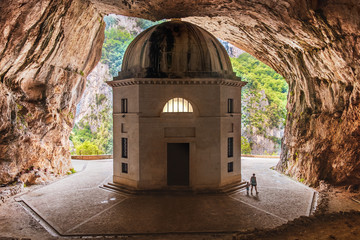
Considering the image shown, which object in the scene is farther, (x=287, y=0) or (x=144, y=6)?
(x=144, y=6)

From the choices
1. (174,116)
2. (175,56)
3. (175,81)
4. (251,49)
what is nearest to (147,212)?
(174,116)

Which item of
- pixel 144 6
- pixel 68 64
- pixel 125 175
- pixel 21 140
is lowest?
pixel 125 175

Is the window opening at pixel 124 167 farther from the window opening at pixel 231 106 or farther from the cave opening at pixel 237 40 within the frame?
the window opening at pixel 231 106

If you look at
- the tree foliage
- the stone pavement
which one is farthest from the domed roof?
the tree foliage

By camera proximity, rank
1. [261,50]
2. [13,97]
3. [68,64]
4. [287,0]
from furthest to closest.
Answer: [261,50] < [68,64] < [13,97] < [287,0]

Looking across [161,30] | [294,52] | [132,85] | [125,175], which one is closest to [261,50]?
[294,52]

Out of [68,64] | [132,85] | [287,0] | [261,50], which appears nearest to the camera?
[287,0]

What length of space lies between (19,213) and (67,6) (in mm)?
12672

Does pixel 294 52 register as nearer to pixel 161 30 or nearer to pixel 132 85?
pixel 161 30

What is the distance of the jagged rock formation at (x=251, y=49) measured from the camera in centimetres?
1484

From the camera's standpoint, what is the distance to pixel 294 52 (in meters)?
20.5

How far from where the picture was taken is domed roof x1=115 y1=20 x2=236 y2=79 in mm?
19016

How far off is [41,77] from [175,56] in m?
10.8

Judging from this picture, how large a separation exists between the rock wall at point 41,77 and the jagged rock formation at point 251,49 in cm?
7
